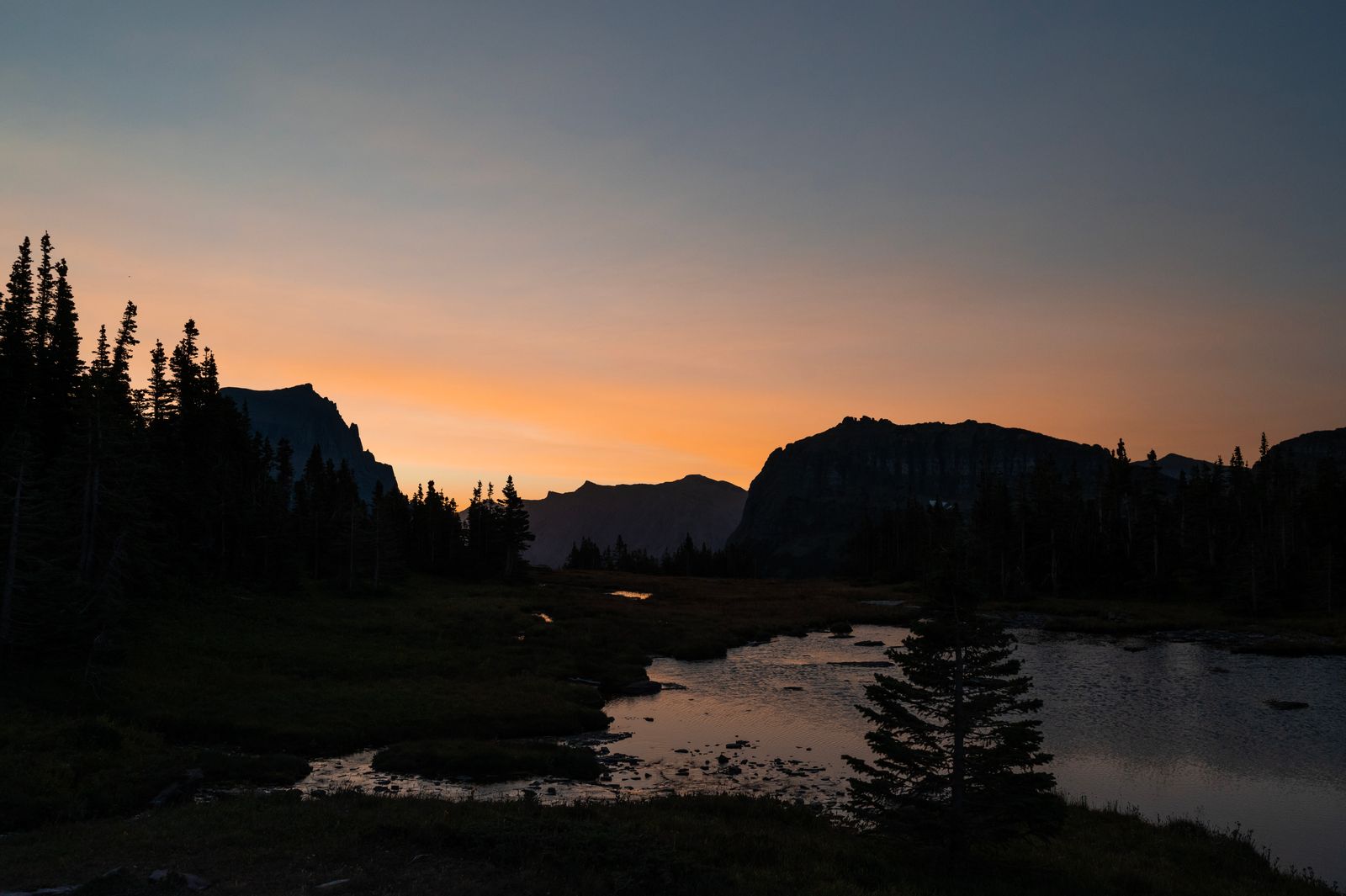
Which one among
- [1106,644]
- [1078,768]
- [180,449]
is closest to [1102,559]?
[1106,644]

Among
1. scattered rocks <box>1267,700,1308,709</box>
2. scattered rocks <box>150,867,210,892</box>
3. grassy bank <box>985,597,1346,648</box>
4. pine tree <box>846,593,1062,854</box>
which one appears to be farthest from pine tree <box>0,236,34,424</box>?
grassy bank <box>985,597,1346,648</box>

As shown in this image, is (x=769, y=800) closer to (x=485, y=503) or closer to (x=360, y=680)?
(x=360, y=680)

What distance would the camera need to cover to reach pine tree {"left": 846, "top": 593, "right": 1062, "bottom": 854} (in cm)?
1816

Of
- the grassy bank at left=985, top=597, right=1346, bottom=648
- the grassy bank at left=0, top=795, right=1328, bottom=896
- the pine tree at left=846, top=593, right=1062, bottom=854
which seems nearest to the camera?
the grassy bank at left=0, top=795, right=1328, bottom=896

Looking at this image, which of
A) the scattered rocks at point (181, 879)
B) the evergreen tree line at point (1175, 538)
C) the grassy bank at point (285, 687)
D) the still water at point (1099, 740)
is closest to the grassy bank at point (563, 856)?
the scattered rocks at point (181, 879)

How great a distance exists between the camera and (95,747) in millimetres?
27859

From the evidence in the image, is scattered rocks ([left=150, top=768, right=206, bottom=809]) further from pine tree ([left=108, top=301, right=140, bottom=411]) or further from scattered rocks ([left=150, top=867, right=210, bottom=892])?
pine tree ([left=108, top=301, right=140, bottom=411])

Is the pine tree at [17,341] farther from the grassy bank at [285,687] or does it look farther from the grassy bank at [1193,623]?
the grassy bank at [1193,623]

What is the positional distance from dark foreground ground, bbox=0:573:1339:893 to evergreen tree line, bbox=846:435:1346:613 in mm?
75684

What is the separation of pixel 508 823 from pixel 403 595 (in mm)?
72113

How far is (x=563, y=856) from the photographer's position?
18.1 metres

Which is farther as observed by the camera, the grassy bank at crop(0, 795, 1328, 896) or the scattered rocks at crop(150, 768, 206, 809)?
the scattered rocks at crop(150, 768, 206, 809)

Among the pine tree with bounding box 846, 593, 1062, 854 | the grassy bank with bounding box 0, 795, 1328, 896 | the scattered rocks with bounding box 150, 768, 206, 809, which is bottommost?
the scattered rocks with bounding box 150, 768, 206, 809

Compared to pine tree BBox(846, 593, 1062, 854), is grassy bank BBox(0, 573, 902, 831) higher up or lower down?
lower down
